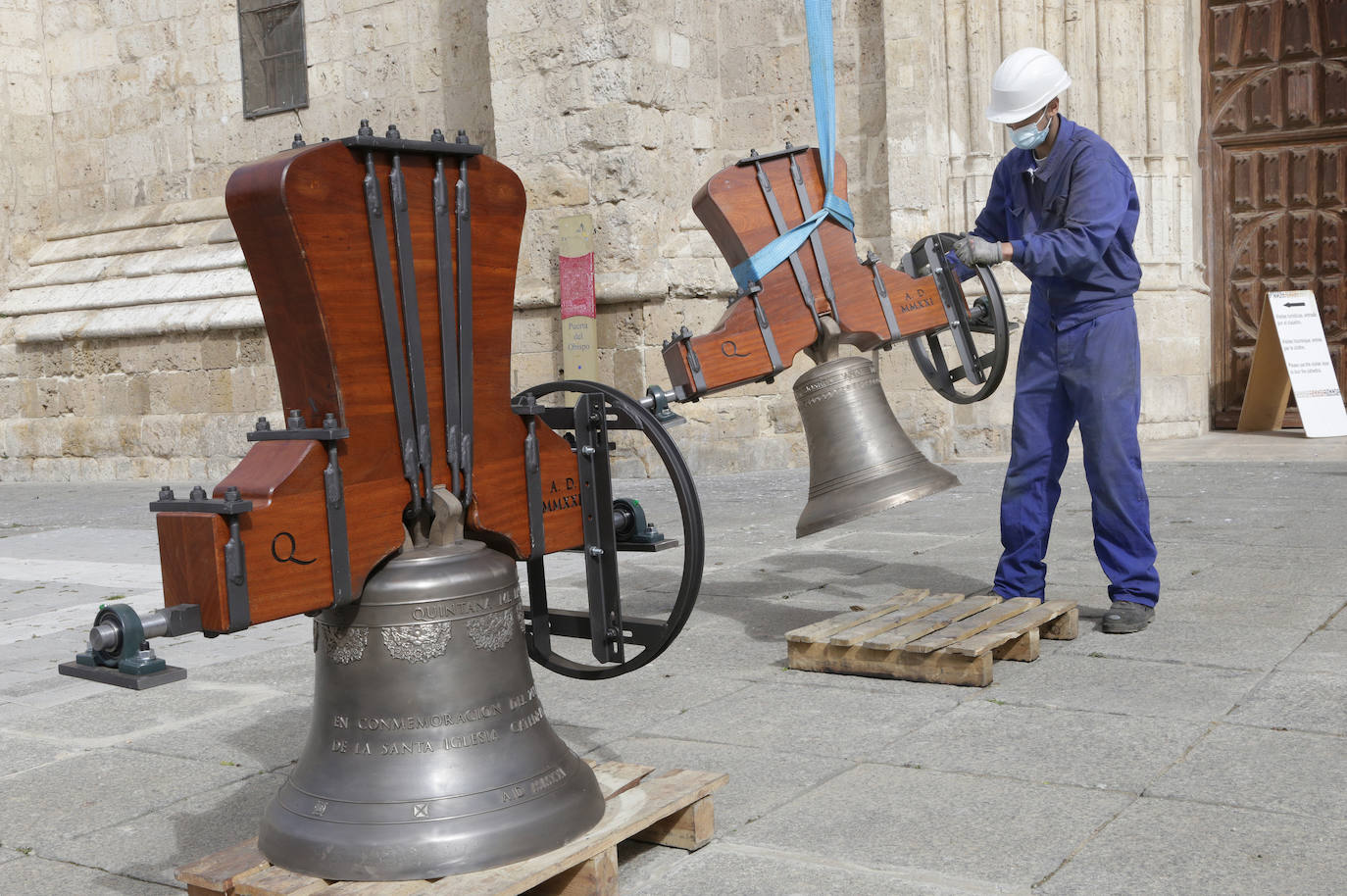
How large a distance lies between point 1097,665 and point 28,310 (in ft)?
41.5

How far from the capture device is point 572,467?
287cm

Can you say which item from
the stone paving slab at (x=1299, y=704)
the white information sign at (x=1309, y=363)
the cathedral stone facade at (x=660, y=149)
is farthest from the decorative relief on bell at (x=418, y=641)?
the white information sign at (x=1309, y=363)

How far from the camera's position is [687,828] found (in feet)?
9.46

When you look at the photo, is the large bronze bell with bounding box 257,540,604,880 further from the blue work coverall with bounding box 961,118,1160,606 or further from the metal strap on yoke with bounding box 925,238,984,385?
the blue work coverall with bounding box 961,118,1160,606

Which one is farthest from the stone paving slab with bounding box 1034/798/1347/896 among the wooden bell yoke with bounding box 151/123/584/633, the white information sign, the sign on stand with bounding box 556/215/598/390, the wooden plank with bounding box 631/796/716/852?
the white information sign

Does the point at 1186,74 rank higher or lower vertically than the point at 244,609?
higher

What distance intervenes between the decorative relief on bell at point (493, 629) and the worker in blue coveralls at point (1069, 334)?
230 centimetres

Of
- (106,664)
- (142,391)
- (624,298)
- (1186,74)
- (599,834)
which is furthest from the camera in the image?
(142,391)

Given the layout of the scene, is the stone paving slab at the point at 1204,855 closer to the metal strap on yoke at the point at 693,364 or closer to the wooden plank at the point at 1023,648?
the wooden plank at the point at 1023,648

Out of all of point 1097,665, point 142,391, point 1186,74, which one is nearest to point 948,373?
point 1097,665

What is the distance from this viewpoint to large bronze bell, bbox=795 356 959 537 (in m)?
3.78

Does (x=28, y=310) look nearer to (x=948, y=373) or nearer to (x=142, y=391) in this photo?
(x=142, y=391)

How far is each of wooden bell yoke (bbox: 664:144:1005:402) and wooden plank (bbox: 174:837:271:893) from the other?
162 centimetres


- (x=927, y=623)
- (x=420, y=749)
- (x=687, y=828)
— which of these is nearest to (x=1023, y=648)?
(x=927, y=623)
